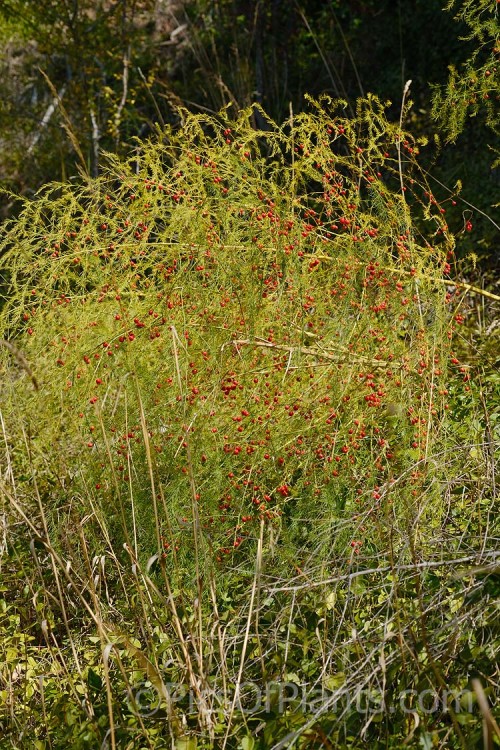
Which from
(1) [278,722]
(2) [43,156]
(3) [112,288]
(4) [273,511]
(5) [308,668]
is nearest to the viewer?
(1) [278,722]

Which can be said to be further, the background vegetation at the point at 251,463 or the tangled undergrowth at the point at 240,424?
the tangled undergrowth at the point at 240,424

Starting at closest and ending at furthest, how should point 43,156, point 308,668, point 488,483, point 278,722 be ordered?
point 278,722 < point 308,668 < point 488,483 < point 43,156

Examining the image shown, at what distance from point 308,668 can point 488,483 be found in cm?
74

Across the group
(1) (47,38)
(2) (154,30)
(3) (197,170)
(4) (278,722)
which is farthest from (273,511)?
(2) (154,30)

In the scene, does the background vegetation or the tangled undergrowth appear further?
the tangled undergrowth

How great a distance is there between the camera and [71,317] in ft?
10.8

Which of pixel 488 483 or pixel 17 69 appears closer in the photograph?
pixel 488 483

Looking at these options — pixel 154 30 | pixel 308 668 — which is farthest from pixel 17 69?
pixel 308 668

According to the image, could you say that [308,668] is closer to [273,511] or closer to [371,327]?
[273,511]

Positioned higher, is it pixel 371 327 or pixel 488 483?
pixel 371 327

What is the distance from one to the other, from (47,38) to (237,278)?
477cm

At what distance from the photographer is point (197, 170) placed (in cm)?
321

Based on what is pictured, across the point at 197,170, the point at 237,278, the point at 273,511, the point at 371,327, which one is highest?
the point at 197,170

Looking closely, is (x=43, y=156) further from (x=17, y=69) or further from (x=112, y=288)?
(x=112, y=288)
